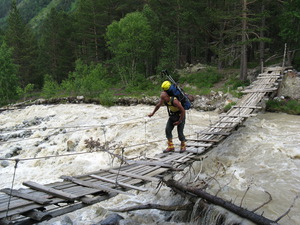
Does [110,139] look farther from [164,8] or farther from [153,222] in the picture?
[164,8]

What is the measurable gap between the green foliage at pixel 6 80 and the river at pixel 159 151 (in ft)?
38.3

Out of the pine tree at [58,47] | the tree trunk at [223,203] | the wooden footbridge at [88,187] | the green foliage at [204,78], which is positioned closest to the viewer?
the wooden footbridge at [88,187]

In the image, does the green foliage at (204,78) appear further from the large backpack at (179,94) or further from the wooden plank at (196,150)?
the large backpack at (179,94)

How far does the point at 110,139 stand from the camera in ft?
37.7

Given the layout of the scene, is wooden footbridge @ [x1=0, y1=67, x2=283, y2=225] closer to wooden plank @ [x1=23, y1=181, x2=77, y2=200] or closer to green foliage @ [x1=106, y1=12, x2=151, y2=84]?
wooden plank @ [x1=23, y1=181, x2=77, y2=200]

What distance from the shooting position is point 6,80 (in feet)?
86.2

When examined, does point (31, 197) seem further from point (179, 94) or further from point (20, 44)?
point (20, 44)

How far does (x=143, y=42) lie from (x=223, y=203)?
75.3 ft


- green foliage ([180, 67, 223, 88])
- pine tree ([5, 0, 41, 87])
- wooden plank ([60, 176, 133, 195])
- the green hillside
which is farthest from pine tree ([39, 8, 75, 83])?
the green hillside

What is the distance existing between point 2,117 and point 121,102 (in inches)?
399

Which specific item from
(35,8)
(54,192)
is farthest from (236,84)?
(35,8)

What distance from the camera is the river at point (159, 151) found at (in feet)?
18.9

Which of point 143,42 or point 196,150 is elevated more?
point 143,42

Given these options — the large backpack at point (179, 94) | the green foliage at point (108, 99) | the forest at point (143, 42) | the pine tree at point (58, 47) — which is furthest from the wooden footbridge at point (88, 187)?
the pine tree at point (58, 47)
